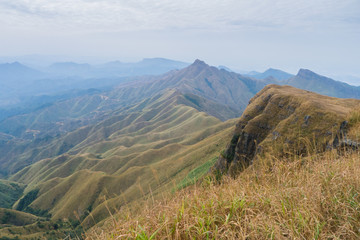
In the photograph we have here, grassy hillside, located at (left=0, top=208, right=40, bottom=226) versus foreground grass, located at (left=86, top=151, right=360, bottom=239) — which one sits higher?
foreground grass, located at (left=86, top=151, right=360, bottom=239)

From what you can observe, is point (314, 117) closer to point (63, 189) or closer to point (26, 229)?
point (26, 229)

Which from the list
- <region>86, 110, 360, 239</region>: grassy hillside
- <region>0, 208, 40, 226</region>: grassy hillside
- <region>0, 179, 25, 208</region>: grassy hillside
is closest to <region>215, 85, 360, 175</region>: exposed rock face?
<region>86, 110, 360, 239</region>: grassy hillside

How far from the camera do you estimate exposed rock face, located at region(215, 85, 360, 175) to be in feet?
120

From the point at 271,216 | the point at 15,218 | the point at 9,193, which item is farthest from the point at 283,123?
the point at 9,193

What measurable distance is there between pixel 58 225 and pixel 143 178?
50.8 metres

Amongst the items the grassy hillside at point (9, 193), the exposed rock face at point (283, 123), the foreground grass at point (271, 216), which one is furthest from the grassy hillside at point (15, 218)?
the foreground grass at point (271, 216)

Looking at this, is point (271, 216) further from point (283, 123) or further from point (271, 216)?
point (283, 123)

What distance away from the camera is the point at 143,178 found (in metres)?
119

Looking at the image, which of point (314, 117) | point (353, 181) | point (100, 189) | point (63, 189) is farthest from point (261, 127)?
point (63, 189)

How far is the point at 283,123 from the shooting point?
150 ft

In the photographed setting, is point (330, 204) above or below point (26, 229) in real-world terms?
above

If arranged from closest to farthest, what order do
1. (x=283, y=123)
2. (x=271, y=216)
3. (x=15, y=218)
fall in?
(x=271, y=216)
(x=283, y=123)
(x=15, y=218)

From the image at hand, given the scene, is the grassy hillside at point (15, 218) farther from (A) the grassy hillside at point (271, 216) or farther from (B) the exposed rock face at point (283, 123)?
(A) the grassy hillside at point (271, 216)

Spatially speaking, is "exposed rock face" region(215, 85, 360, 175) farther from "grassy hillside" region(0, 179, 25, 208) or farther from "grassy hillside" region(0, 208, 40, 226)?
"grassy hillside" region(0, 179, 25, 208)
